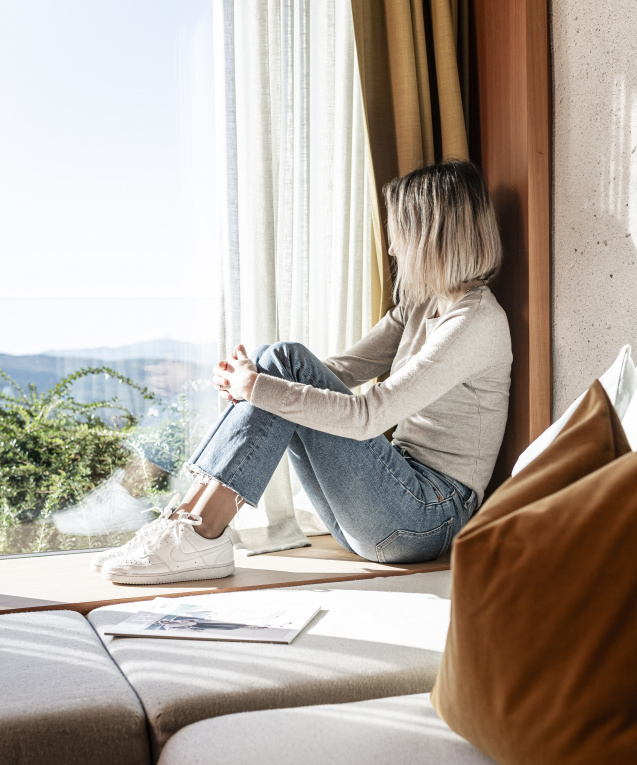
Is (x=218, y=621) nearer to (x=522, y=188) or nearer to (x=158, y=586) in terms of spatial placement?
(x=158, y=586)

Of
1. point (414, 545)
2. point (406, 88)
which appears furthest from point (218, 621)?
point (406, 88)

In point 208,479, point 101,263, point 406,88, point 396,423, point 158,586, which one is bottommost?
point 158,586

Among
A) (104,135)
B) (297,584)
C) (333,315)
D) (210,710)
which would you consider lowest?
(297,584)

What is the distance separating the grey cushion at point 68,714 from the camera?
2.74ft

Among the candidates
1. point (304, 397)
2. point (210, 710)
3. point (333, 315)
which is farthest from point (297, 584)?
point (333, 315)

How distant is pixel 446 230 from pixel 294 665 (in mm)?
1120

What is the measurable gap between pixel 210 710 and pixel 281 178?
1567 mm

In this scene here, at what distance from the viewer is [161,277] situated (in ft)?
7.12

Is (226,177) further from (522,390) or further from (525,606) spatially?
(525,606)

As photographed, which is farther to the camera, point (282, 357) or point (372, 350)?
point (372, 350)

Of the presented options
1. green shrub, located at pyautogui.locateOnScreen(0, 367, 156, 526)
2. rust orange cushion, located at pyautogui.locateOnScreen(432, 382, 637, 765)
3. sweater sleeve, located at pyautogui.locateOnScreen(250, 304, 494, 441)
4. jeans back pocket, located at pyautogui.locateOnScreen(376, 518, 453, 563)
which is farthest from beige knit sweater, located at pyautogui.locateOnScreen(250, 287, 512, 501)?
rust orange cushion, located at pyautogui.locateOnScreen(432, 382, 637, 765)

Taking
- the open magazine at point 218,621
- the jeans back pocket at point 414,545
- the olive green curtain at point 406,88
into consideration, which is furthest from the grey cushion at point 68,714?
the olive green curtain at point 406,88

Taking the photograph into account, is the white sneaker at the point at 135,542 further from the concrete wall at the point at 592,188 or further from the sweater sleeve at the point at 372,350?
the concrete wall at the point at 592,188

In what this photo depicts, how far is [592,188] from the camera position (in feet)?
5.24
